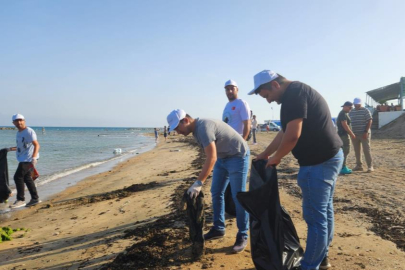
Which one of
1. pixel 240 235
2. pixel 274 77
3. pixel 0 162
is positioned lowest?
pixel 240 235

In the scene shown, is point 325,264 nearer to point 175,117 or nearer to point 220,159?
point 220,159

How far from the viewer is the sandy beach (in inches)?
128

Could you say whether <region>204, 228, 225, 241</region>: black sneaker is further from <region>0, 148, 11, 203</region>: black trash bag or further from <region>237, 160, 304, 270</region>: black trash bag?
<region>0, 148, 11, 203</region>: black trash bag

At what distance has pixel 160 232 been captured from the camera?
408cm

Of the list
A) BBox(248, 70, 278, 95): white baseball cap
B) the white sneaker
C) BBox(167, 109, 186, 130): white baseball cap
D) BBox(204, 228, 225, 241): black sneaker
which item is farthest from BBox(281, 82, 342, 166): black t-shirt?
the white sneaker

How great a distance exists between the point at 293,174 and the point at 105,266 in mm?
5674

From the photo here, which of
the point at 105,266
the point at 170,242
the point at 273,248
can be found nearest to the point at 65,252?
the point at 105,266

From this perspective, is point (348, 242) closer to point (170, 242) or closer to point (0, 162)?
point (170, 242)

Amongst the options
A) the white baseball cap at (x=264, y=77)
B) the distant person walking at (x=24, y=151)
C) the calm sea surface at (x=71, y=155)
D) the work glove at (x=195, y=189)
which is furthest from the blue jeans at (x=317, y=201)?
the calm sea surface at (x=71, y=155)

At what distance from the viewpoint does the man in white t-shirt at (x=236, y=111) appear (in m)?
4.60

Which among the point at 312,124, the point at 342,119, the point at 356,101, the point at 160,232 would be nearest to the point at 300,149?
the point at 312,124

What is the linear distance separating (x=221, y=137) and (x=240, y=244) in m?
1.21

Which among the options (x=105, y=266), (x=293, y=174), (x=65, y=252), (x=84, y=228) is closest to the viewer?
(x=105, y=266)

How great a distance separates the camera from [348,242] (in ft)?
11.7
